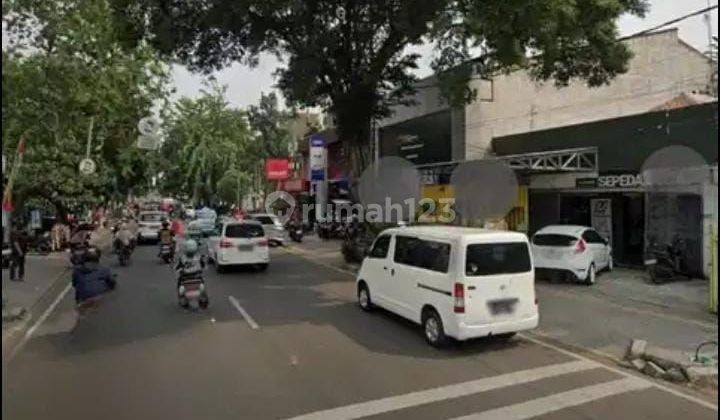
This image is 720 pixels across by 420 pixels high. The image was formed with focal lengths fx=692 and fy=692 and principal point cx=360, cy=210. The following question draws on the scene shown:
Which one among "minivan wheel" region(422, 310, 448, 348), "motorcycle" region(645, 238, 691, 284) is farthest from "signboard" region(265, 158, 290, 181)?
"minivan wheel" region(422, 310, 448, 348)

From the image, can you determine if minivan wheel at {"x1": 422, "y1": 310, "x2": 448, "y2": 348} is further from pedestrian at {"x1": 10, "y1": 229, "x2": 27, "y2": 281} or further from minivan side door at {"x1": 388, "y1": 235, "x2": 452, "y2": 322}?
pedestrian at {"x1": 10, "y1": 229, "x2": 27, "y2": 281}

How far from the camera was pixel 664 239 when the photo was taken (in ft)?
60.8

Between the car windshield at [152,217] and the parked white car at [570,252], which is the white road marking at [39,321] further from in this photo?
the car windshield at [152,217]

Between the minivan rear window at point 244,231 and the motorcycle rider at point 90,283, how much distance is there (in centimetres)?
879

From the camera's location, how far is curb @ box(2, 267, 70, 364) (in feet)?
34.4

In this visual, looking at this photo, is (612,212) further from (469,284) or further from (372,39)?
(469,284)

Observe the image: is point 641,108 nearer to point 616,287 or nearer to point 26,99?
point 616,287

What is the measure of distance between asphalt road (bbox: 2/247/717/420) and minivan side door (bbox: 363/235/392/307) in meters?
0.47

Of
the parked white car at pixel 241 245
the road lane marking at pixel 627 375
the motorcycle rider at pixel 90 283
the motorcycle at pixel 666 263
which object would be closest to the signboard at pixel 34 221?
the parked white car at pixel 241 245

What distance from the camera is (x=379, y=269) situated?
41.5ft

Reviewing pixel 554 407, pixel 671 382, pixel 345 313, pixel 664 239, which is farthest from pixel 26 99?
pixel 664 239

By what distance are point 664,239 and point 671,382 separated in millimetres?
10734

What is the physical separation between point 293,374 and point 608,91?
21985mm

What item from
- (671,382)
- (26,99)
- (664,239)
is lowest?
(671,382)
